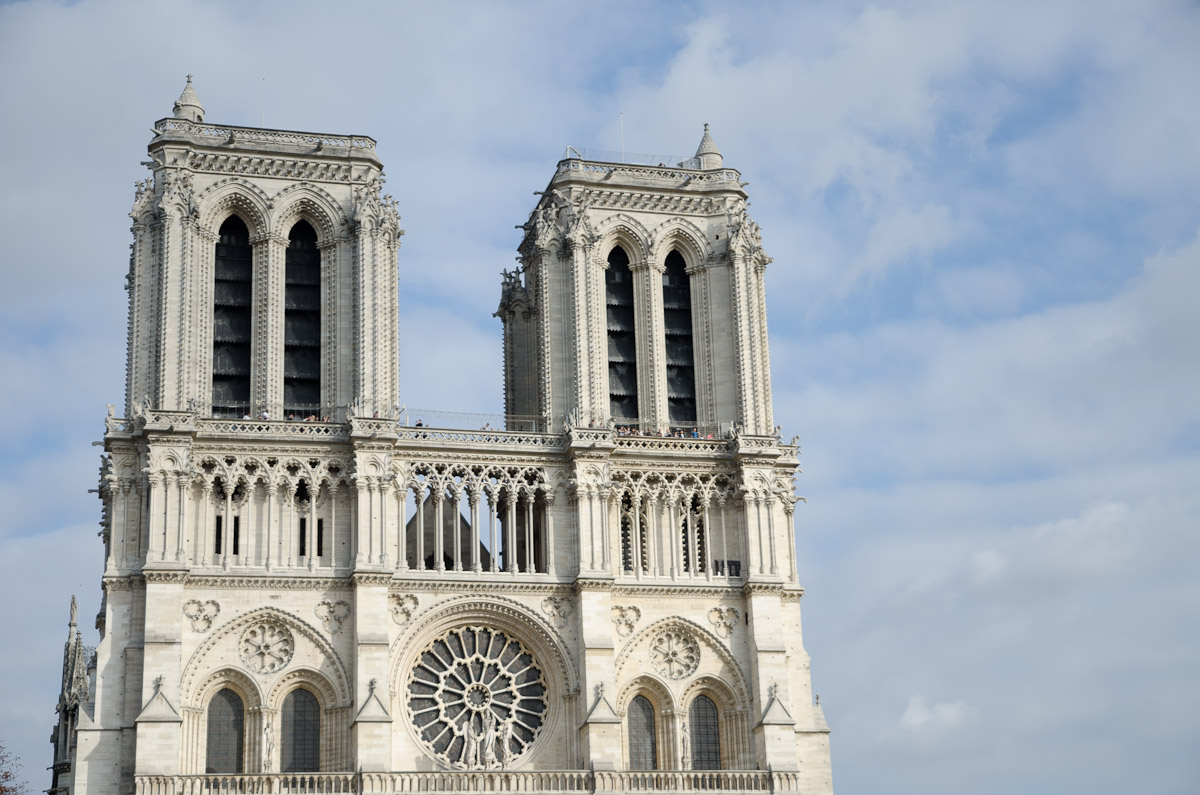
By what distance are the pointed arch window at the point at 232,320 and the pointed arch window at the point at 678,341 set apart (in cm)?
1386

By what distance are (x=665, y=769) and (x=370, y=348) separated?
1601 centimetres

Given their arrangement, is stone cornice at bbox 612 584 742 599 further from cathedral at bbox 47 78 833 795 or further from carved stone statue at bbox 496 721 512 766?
carved stone statue at bbox 496 721 512 766

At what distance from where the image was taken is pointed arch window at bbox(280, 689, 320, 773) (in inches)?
2073

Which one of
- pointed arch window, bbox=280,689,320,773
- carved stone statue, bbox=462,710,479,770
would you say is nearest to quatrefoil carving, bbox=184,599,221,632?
pointed arch window, bbox=280,689,320,773

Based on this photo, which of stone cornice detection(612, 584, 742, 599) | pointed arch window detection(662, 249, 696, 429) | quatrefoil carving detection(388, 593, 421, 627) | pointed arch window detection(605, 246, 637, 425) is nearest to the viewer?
quatrefoil carving detection(388, 593, 421, 627)

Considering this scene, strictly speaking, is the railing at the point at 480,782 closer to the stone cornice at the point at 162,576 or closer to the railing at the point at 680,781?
the railing at the point at 680,781

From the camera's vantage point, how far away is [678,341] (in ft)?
200

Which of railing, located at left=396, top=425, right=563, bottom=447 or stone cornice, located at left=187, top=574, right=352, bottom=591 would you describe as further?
railing, located at left=396, top=425, right=563, bottom=447

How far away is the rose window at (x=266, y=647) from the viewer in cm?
5266

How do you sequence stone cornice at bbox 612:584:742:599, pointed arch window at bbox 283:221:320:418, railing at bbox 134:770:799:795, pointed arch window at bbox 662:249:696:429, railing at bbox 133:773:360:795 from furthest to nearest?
1. pointed arch window at bbox 662:249:696:429
2. pointed arch window at bbox 283:221:320:418
3. stone cornice at bbox 612:584:742:599
4. railing at bbox 134:770:799:795
5. railing at bbox 133:773:360:795

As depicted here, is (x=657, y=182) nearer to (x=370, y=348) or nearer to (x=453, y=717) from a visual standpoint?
(x=370, y=348)

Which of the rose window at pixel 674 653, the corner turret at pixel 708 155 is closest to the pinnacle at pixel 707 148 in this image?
the corner turret at pixel 708 155

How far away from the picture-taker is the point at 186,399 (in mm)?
53969

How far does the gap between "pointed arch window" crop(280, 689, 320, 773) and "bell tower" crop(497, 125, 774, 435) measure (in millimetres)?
11924
